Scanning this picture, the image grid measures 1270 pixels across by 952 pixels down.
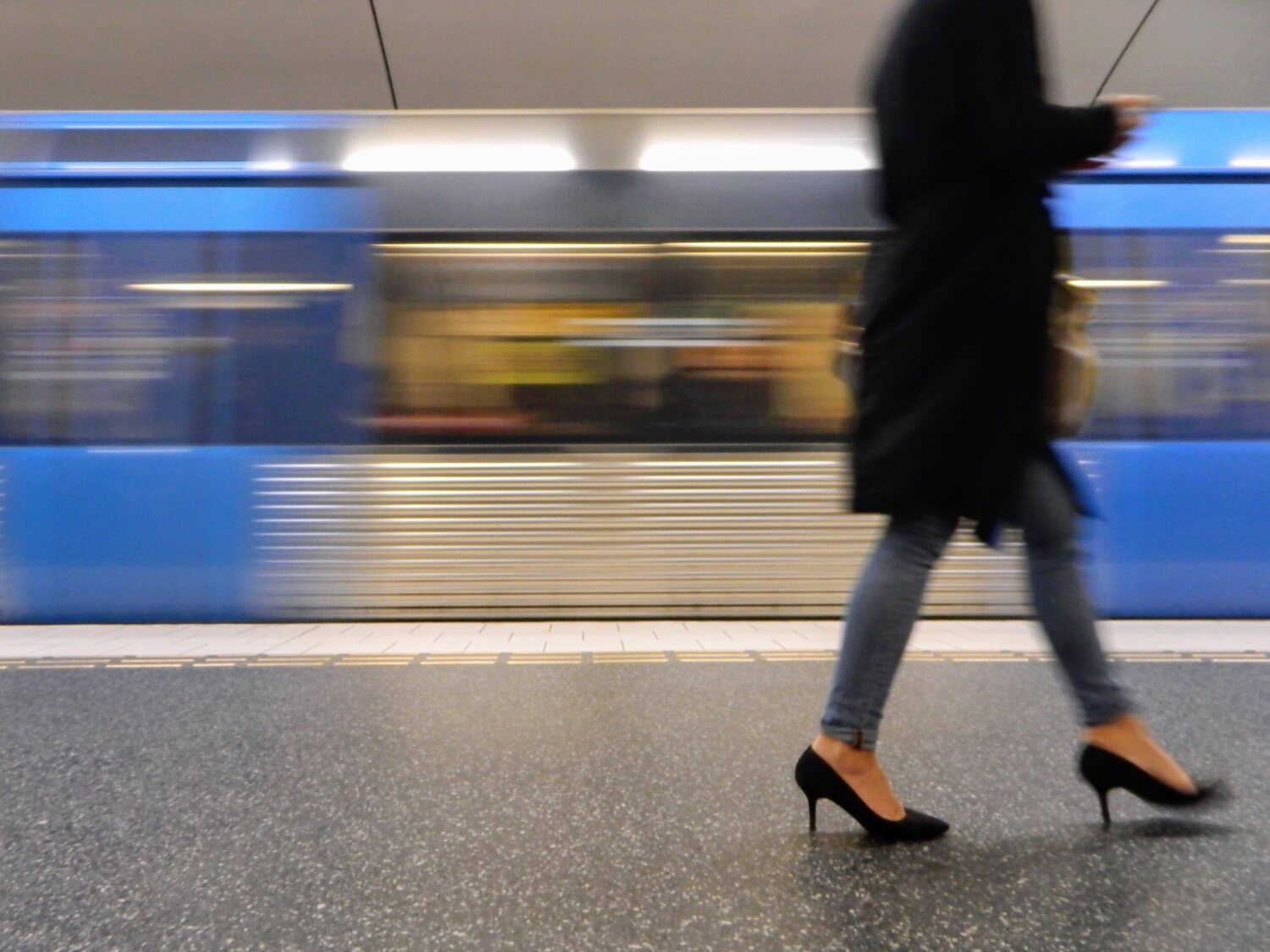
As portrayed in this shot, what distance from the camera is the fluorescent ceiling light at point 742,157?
18.8ft

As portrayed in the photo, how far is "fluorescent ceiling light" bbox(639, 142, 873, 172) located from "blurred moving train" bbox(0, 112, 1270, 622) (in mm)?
24

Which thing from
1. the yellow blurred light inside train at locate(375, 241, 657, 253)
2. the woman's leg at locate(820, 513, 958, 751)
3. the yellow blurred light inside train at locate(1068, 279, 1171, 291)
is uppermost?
the yellow blurred light inside train at locate(375, 241, 657, 253)

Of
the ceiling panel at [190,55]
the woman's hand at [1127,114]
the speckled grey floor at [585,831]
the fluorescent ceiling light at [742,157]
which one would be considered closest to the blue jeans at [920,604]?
the speckled grey floor at [585,831]

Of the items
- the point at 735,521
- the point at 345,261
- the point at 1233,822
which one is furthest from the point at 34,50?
the point at 1233,822

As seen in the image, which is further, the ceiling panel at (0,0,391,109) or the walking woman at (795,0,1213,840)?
the ceiling panel at (0,0,391,109)

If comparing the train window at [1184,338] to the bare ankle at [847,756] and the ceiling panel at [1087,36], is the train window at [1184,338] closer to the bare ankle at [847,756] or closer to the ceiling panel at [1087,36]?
the ceiling panel at [1087,36]

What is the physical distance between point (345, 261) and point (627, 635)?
252 cm

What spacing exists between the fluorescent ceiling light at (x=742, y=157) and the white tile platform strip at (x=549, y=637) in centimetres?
241

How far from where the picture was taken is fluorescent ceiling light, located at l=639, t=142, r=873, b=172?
573cm

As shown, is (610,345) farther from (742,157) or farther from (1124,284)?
(1124,284)

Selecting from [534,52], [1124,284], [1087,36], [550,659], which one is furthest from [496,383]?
[1087,36]

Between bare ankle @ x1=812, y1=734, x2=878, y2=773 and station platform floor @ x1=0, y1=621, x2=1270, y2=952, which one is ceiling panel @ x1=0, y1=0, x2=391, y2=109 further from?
bare ankle @ x1=812, y1=734, x2=878, y2=773

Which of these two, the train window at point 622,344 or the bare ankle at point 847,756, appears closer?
the bare ankle at point 847,756

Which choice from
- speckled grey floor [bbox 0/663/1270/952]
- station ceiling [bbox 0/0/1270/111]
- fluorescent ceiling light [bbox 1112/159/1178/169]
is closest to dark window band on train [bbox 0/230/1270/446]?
fluorescent ceiling light [bbox 1112/159/1178/169]
